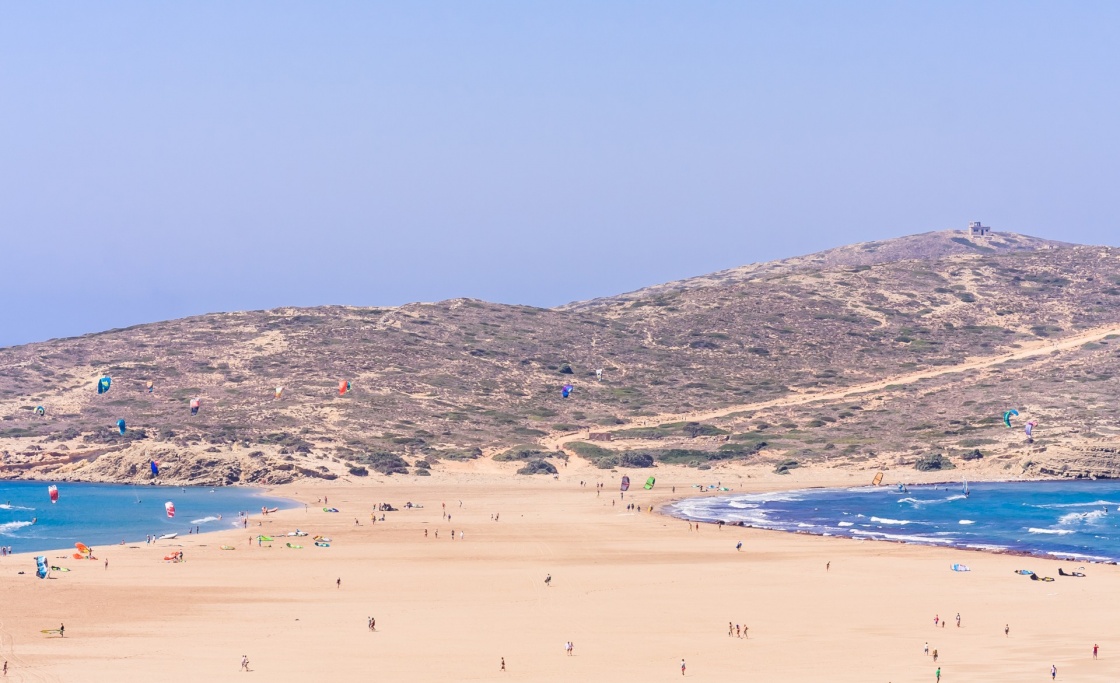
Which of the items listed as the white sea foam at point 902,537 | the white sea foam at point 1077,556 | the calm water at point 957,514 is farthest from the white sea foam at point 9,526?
the white sea foam at point 1077,556

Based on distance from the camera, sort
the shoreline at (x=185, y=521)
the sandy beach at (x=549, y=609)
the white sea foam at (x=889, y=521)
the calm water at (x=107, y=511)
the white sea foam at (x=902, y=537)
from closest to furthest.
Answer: the sandy beach at (x=549, y=609) → the shoreline at (x=185, y=521) → the white sea foam at (x=902, y=537) → the calm water at (x=107, y=511) → the white sea foam at (x=889, y=521)

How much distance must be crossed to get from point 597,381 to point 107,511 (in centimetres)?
5592

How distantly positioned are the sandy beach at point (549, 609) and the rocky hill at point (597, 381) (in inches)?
1184

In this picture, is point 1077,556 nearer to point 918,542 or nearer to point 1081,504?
point 918,542

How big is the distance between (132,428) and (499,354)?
3966 cm

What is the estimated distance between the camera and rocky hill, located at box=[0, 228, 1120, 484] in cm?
9294

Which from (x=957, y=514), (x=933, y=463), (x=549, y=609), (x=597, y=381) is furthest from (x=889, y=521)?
(x=597, y=381)

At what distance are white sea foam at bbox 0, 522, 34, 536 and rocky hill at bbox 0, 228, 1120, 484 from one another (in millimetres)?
22021

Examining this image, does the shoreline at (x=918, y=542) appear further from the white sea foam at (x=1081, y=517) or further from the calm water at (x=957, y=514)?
the white sea foam at (x=1081, y=517)

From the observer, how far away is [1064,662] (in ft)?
111

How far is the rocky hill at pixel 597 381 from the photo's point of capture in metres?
92.9

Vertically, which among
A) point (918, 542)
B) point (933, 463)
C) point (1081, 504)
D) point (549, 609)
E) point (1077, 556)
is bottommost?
point (549, 609)

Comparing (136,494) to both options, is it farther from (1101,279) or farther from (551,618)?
(1101,279)

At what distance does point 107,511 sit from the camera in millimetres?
72875
